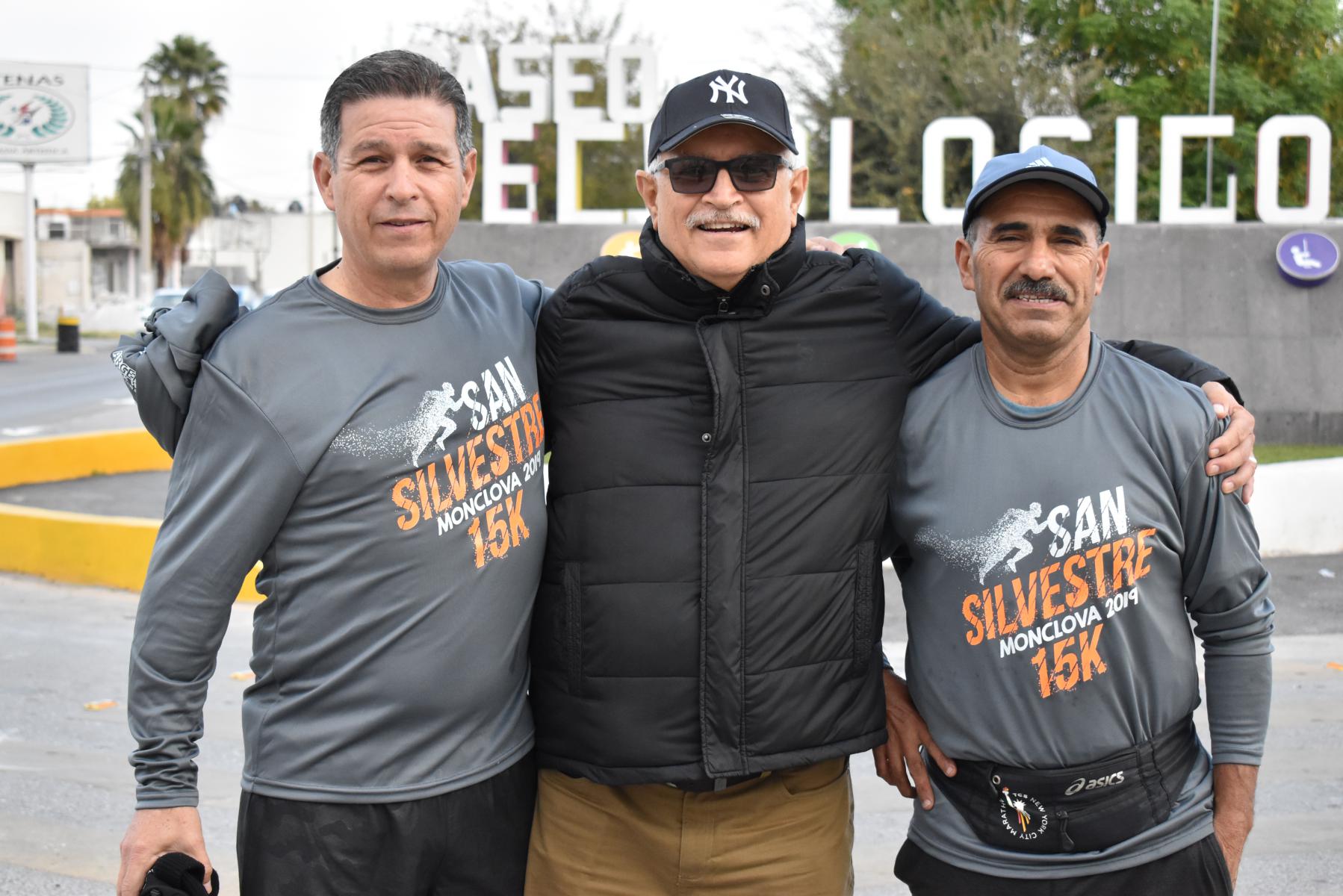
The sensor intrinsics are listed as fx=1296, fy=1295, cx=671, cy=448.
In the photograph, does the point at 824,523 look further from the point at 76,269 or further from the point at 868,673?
the point at 76,269

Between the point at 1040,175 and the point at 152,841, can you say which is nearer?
the point at 152,841

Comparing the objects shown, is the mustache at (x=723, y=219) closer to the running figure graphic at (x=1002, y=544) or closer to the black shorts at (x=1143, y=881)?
the running figure graphic at (x=1002, y=544)

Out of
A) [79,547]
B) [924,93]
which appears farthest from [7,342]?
[79,547]

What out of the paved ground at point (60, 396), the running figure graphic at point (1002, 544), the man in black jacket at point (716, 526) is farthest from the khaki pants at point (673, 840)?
the paved ground at point (60, 396)

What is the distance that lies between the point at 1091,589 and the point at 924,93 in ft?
63.5

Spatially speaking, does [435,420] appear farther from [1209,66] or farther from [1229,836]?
[1209,66]

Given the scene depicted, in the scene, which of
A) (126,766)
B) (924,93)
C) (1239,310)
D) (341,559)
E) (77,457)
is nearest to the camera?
(341,559)

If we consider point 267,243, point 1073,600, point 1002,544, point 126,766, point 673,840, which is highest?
point 267,243

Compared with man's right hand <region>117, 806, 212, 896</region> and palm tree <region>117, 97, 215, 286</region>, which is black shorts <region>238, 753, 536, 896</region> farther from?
palm tree <region>117, 97, 215, 286</region>

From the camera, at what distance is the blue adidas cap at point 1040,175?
106 inches

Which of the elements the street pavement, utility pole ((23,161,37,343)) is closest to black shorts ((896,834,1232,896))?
the street pavement

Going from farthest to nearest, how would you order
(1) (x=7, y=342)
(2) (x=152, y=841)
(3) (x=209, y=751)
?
(1) (x=7, y=342) → (3) (x=209, y=751) → (2) (x=152, y=841)

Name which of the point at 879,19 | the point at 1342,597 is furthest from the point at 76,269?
the point at 1342,597

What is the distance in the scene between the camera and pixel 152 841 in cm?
254
